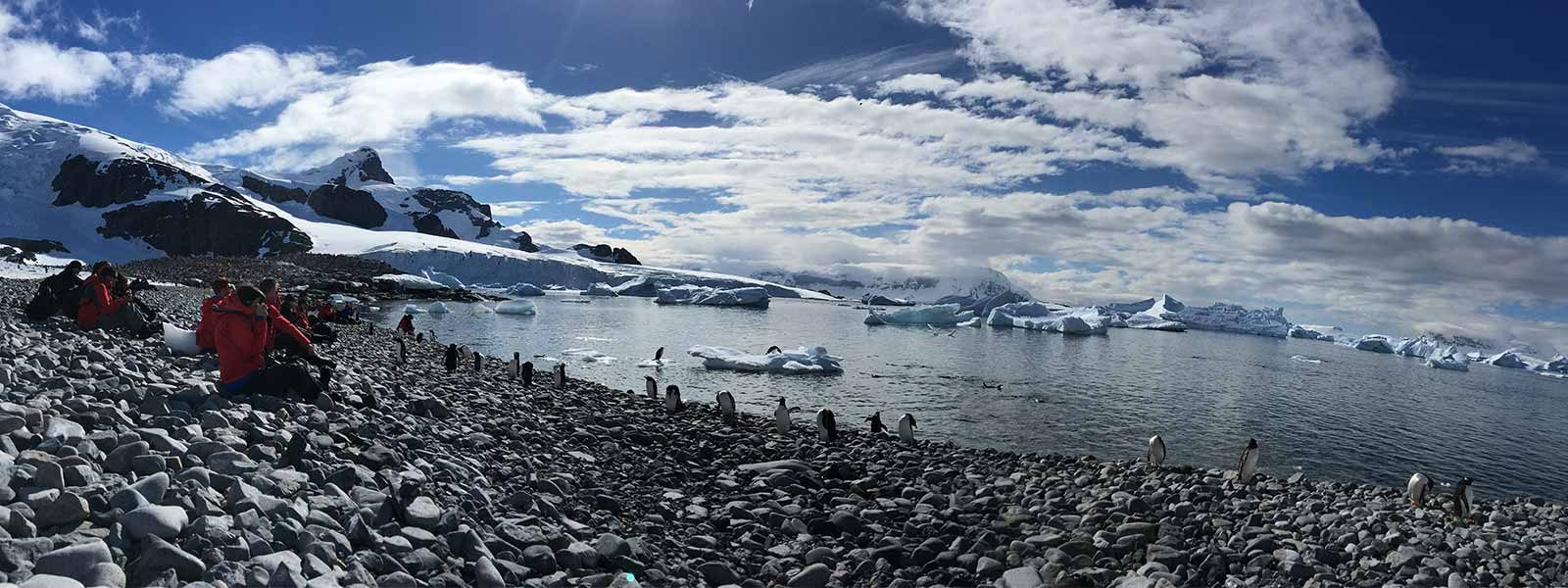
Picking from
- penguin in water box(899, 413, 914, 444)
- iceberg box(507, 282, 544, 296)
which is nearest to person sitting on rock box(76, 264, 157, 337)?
penguin in water box(899, 413, 914, 444)

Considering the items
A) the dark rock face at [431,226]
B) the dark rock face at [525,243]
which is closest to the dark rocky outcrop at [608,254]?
the dark rock face at [525,243]

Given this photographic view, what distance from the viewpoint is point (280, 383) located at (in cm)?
705

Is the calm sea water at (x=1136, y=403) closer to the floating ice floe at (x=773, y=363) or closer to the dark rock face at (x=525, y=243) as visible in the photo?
the floating ice floe at (x=773, y=363)

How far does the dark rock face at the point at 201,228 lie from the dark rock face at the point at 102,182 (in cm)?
487

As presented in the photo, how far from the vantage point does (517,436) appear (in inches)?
360

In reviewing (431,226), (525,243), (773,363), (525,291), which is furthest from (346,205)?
(773,363)

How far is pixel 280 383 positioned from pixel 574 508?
2930mm

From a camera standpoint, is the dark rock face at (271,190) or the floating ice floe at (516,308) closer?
the floating ice floe at (516,308)

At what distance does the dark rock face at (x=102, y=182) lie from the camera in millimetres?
120125

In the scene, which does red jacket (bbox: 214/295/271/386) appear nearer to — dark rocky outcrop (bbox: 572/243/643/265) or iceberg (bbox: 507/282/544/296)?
iceberg (bbox: 507/282/544/296)

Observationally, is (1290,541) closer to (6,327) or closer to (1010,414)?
(1010,414)

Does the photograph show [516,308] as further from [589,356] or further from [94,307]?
[94,307]

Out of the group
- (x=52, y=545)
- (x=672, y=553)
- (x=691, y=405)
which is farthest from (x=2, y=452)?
(x=691, y=405)

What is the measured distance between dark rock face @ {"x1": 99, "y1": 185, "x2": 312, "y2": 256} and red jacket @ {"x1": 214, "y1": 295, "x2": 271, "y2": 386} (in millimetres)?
125278
